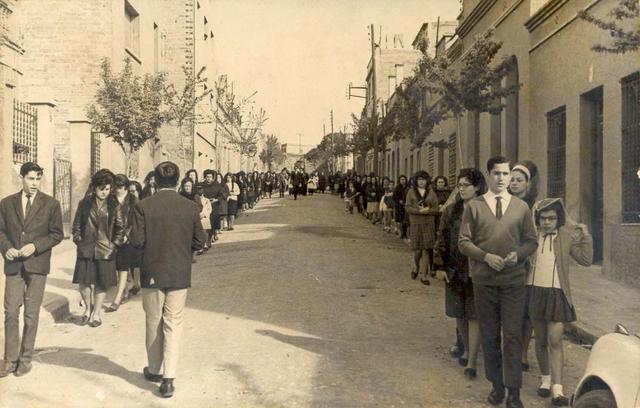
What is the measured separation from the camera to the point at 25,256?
6.09 metres

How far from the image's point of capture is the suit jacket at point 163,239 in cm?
564

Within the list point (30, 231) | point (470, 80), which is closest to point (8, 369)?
point (30, 231)

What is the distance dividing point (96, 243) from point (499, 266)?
4972mm

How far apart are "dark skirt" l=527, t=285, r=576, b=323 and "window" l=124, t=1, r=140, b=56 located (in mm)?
22679

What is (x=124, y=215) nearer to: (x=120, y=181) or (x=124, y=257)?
(x=120, y=181)

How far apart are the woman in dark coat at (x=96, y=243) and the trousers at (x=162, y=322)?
108 inches

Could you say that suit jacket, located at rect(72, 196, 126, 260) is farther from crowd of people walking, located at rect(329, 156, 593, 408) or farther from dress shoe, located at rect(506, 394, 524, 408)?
dress shoe, located at rect(506, 394, 524, 408)

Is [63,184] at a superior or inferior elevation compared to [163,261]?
superior

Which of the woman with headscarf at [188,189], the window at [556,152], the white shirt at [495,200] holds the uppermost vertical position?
the window at [556,152]

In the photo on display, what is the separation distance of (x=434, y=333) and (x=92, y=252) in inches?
153

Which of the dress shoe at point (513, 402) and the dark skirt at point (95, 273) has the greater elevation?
the dark skirt at point (95, 273)

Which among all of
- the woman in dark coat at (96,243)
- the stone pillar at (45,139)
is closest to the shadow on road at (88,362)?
the woman in dark coat at (96,243)

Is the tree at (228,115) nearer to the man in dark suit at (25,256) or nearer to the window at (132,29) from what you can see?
the window at (132,29)

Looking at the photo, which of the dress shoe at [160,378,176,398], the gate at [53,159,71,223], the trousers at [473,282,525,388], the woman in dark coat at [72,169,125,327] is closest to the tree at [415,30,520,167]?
the gate at [53,159,71,223]
